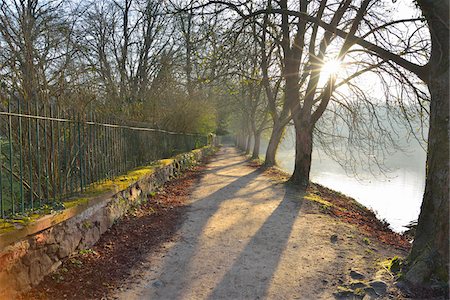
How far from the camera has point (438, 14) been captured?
11.7 feet

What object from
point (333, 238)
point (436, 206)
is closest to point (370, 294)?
point (436, 206)

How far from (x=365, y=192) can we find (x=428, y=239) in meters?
16.5

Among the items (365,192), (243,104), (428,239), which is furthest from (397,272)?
(243,104)

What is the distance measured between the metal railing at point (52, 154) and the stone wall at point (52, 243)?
0.35 metres

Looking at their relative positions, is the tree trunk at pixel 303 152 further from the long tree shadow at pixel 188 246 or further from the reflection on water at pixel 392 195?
the long tree shadow at pixel 188 246

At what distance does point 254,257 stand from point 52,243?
256cm

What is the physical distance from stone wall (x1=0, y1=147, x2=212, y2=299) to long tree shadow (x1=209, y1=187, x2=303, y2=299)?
72.1 inches

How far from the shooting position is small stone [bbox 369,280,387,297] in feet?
11.6

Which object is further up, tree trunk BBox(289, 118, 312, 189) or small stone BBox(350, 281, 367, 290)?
tree trunk BBox(289, 118, 312, 189)

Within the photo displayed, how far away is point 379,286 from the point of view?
11.9ft

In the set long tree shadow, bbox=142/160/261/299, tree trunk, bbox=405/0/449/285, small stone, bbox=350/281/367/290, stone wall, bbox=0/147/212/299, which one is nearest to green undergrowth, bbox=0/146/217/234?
stone wall, bbox=0/147/212/299

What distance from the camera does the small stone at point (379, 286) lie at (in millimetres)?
3535

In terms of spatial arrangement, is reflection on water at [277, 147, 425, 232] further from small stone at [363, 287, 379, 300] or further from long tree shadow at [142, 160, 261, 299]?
small stone at [363, 287, 379, 300]

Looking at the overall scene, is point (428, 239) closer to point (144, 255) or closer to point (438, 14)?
point (438, 14)
